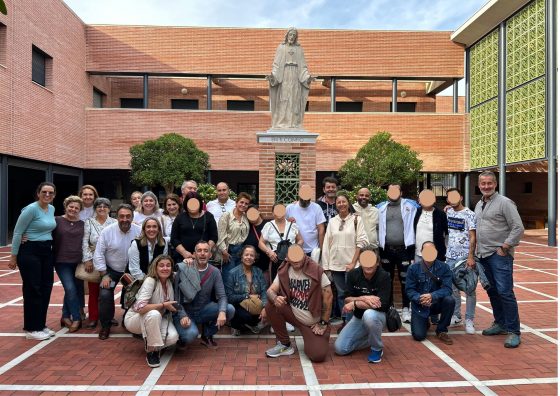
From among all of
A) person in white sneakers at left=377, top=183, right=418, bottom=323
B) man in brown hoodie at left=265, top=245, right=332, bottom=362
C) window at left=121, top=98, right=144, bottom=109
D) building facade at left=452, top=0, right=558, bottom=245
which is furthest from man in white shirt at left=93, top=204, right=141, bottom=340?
window at left=121, top=98, right=144, bottom=109

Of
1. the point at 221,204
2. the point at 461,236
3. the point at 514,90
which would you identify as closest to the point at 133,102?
the point at 514,90

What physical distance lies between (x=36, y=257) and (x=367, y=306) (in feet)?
12.3

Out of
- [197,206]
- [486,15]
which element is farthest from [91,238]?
[486,15]

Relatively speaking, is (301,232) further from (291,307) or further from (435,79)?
(435,79)

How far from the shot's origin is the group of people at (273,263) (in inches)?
174

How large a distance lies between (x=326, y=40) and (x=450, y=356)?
1957 centimetres

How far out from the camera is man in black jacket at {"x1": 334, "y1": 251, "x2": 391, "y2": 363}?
440 centimetres

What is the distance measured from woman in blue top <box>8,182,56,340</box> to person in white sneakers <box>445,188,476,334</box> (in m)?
4.77

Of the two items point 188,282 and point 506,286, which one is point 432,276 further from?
point 188,282

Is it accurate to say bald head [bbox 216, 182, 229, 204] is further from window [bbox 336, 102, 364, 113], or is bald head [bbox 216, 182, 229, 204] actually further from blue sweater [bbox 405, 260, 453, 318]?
window [bbox 336, 102, 364, 113]

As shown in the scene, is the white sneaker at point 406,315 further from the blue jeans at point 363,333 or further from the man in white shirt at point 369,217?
the blue jeans at point 363,333

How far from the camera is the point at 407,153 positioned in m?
18.2

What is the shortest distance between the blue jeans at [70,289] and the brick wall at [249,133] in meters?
16.1

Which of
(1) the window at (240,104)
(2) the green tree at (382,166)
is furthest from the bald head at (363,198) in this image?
(1) the window at (240,104)
